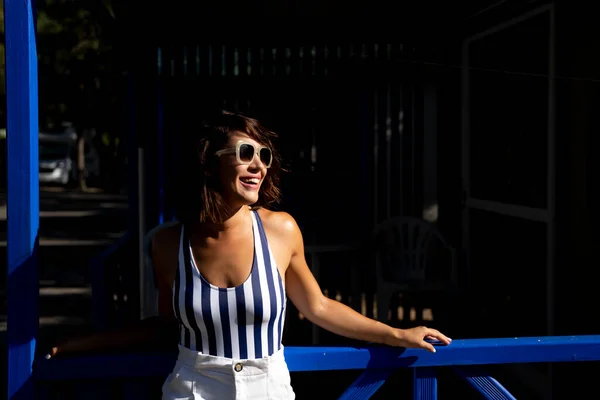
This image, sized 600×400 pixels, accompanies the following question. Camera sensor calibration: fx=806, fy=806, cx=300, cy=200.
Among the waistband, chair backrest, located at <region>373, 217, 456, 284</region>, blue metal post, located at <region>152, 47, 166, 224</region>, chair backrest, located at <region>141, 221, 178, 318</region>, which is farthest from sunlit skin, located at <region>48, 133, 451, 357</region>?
blue metal post, located at <region>152, 47, 166, 224</region>

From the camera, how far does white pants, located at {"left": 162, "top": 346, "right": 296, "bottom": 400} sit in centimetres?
212

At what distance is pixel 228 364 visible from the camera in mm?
2131

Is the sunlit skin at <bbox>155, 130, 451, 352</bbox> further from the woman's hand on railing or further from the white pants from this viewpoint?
the white pants

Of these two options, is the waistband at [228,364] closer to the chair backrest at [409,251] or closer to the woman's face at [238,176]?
the woman's face at [238,176]

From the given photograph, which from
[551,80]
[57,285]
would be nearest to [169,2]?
[551,80]

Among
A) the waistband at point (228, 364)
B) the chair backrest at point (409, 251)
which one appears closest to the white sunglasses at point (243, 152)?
the waistband at point (228, 364)

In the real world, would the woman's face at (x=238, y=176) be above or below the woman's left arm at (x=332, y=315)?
above

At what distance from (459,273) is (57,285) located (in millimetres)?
5922

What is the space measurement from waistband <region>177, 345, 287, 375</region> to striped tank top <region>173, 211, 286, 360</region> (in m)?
0.01

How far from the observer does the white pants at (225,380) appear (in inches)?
83.5

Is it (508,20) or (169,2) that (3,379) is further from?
(508,20)

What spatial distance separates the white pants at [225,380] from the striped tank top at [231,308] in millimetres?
23

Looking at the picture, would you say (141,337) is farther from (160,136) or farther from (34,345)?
(160,136)

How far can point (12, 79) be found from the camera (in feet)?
7.82
